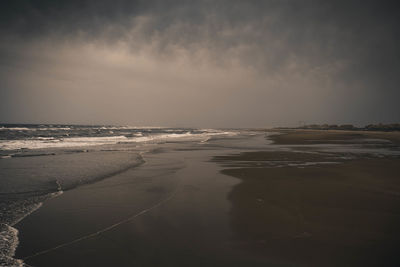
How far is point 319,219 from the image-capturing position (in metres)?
4.84

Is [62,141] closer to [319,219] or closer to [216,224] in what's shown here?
[216,224]

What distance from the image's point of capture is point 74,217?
498 centimetres

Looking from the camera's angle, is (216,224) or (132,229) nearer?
(132,229)

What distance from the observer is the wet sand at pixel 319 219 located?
3.52m

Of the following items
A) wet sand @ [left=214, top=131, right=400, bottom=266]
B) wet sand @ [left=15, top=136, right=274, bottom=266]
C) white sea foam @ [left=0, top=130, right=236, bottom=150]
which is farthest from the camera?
white sea foam @ [left=0, top=130, right=236, bottom=150]

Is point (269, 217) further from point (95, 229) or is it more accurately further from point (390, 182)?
point (390, 182)

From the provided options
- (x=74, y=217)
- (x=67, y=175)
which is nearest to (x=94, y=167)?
(x=67, y=175)

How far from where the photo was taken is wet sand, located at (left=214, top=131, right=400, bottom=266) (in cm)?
352

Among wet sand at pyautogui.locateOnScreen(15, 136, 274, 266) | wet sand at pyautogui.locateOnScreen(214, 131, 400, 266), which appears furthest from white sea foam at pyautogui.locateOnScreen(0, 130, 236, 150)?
wet sand at pyautogui.locateOnScreen(214, 131, 400, 266)

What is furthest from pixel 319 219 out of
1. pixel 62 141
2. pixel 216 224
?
pixel 62 141

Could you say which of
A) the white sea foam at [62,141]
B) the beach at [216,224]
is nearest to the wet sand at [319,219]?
the beach at [216,224]

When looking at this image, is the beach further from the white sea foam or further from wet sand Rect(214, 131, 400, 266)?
the white sea foam

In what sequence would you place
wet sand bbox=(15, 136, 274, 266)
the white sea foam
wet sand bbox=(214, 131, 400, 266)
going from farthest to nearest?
1. the white sea foam
2. wet sand bbox=(214, 131, 400, 266)
3. wet sand bbox=(15, 136, 274, 266)

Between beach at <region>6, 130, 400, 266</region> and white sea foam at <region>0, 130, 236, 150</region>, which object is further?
white sea foam at <region>0, 130, 236, 150</region>
